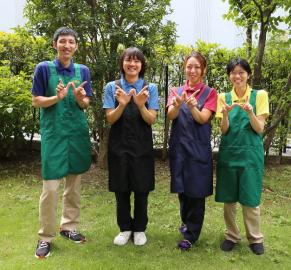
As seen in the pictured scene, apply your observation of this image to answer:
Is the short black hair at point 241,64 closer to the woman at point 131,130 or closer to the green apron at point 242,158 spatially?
the green apron at point 242,158

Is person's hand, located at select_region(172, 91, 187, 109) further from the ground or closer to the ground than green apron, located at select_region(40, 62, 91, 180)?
further from the ground

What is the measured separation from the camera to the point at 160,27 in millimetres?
5867

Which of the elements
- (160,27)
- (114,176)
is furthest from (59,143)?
(160,27)

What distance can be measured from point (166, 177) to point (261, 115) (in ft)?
9.74

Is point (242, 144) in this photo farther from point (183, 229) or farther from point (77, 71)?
point (77, 71)

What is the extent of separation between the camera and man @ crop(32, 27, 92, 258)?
373 cm

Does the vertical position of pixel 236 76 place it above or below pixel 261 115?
above

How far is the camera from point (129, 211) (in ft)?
13.3

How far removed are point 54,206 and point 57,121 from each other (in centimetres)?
74

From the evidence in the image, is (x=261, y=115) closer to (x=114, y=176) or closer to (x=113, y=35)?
(x=114, y=176)

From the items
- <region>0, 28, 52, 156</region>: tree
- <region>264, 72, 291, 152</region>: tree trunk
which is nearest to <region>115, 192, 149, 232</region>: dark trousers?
<region>0, 28, 52, 156</region>: tree

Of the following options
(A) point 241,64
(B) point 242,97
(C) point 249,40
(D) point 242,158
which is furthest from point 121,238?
(C) point 249,40

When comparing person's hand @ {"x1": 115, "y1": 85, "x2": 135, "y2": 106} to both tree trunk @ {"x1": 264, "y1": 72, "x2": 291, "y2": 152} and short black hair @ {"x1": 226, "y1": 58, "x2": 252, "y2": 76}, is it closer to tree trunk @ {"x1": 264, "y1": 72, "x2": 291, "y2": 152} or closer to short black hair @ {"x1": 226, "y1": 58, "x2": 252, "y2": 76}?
short black hair @ {"x1": 226, "y1": 58, "x2": 252, "y2": 76}

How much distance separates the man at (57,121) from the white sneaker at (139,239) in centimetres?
76
